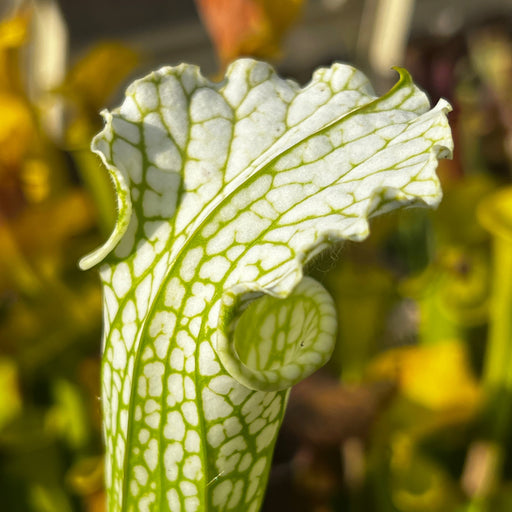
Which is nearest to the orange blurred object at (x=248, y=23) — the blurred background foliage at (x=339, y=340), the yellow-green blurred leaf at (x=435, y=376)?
the blurred background foliage at (x=339, y=340)

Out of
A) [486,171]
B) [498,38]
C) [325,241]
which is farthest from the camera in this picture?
[498,38]

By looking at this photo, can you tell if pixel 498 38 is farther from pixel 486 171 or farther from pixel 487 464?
pixel 487 464

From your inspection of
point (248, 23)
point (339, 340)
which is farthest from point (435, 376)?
point (248, 23)

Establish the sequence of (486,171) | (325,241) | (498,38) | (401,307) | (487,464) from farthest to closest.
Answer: (498,38) → (401,307) → (486,171) → (487,464) → (325,241)

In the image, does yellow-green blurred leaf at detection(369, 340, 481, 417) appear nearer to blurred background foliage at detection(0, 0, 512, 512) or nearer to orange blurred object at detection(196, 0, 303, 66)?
blurred background foliage at detection(0, 0, 512, 512)

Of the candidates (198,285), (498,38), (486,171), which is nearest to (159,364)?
(198,285)

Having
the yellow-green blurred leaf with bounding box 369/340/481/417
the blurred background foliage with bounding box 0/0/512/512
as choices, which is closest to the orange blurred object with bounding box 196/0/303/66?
the blurred background foliage with bounding box 0/0/512/512

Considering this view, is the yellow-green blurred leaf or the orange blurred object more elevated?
the orange blurred object

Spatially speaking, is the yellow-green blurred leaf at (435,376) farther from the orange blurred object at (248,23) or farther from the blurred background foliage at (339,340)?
the orange blurred object at (248,23)
